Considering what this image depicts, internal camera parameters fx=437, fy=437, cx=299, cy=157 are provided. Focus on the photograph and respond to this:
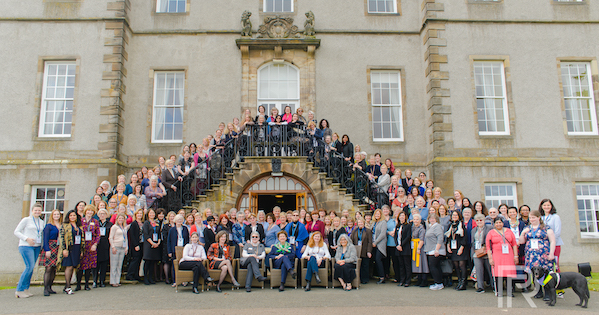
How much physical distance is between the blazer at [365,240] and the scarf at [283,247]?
1502 mm

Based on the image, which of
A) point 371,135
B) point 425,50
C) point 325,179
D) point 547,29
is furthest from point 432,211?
point 547,29

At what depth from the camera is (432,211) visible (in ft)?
28.5

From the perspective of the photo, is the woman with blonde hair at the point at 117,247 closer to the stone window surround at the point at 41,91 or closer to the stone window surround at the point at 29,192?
the stone window surround at the point at 29,192

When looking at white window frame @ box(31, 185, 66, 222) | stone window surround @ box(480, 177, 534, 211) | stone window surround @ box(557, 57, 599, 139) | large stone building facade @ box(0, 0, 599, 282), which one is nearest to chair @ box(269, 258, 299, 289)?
large stone building facade @ box(0, 0, 599, 282)

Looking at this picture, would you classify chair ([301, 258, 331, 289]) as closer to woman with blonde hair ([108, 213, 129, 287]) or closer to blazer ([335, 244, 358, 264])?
blazer ([335, 244, 358, 264])

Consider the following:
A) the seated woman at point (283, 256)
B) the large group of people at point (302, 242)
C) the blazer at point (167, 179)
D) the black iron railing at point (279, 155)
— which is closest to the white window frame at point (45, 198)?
the large group of people at point (302, 242)

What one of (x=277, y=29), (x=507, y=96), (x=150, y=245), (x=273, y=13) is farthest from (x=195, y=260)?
(x=507, y=96)

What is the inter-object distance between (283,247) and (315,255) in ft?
2.21

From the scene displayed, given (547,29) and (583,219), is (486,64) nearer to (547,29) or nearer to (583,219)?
(547,29)

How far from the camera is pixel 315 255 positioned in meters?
8.59

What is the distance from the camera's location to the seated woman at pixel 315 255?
835 centimetres

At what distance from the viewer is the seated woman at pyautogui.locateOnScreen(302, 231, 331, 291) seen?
329 inches

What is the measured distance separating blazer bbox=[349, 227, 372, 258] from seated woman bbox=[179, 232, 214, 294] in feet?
10.3

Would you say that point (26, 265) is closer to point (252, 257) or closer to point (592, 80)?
point (252, 257)
